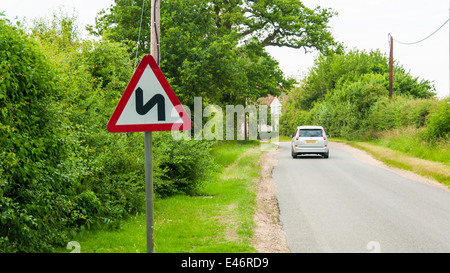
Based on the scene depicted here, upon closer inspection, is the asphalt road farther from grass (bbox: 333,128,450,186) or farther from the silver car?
the silver car

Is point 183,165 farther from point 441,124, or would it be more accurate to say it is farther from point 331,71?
point 331,71

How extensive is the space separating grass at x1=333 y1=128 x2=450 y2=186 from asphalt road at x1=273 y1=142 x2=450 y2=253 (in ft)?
4.46

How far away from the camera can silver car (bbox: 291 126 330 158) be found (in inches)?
976

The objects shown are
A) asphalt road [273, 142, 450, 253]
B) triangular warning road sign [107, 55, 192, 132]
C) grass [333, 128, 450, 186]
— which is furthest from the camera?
grass [333, 128, 450, 186]

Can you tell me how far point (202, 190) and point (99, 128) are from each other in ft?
14.1

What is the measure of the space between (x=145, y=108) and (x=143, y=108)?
20 mm

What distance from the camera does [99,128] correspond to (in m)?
8.56

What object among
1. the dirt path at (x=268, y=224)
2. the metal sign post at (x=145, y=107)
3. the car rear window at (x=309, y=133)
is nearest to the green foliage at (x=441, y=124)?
the car rear window at (x=309, y=133)

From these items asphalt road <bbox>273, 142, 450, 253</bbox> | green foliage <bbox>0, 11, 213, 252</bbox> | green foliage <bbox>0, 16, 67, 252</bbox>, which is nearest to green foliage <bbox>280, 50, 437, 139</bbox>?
asphalt road <bbox>273, 142, 450, 253</bbox>

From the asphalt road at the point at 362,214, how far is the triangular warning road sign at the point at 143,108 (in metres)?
3.00

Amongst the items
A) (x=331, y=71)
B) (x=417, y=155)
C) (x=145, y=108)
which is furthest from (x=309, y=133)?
(x=331, y=71)

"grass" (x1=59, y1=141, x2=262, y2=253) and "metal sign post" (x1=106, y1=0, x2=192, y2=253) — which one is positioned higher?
"metal sign post" (x1=106, y1=0, x2=192, y2=253)

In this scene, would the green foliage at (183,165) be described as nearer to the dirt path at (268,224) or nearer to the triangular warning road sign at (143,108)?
the dirt path at (268,224)
